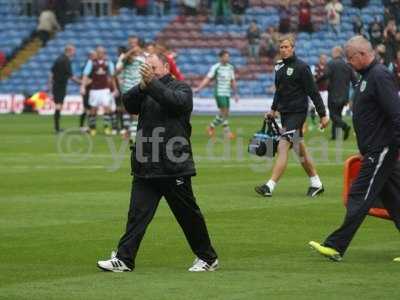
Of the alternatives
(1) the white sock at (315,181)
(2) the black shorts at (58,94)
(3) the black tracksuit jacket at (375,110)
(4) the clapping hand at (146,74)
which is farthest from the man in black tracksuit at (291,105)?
(2) the black shorts at (58,94)

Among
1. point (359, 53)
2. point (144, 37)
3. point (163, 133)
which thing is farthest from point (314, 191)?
point (144, 37)

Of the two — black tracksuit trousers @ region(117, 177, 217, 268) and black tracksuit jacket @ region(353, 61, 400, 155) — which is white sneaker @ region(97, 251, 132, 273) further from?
black tracksuit jacket @ region(353, 61, 400, 155)

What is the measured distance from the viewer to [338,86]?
32.8 m

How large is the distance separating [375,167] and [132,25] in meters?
41.9

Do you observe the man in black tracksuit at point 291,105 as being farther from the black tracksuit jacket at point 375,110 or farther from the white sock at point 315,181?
the black tracksuit jacket at point 375,110

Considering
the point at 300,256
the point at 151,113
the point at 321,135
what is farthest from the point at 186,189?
the point at 321,135

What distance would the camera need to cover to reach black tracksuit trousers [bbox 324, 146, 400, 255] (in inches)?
496

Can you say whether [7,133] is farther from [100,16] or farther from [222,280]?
[222,280]

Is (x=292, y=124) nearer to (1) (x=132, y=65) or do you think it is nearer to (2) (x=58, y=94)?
(1) (x=132, y=65)

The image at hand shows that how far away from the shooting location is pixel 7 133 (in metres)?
36.1

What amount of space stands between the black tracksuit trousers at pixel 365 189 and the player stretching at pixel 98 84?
2306 cm

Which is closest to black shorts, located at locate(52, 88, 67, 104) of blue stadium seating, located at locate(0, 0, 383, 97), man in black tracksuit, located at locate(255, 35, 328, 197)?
blue stadium seating, located at locate(0, 0, 383, 97)

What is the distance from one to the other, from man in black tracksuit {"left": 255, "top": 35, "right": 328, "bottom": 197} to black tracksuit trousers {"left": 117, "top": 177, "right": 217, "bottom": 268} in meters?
7.07

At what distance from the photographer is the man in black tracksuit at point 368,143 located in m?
12.6
